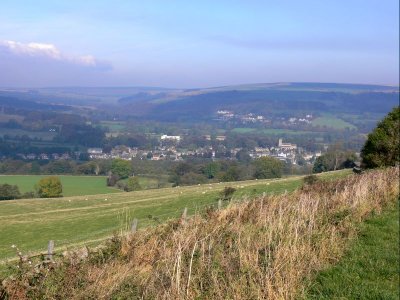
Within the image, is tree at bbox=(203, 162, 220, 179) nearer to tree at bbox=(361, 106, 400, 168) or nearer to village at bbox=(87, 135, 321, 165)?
village at bbox=(87, 135, 321, 165)

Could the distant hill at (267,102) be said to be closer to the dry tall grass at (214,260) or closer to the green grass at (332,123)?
the green grass at (332,123)

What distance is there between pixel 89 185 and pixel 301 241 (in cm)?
2145

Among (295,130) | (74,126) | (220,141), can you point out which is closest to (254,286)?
(74,126)

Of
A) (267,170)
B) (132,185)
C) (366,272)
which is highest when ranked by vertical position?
(366,272)

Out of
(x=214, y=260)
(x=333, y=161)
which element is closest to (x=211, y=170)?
(x=333, y=161)

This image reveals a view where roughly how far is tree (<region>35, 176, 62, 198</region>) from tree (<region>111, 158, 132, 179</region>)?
811 centimetres

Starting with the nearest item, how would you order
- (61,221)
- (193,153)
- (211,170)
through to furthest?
(61,221), (211,170), (193,153)

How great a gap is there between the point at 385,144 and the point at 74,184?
656 inches

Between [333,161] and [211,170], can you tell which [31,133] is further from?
[333,161]

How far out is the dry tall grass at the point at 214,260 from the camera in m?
4.75

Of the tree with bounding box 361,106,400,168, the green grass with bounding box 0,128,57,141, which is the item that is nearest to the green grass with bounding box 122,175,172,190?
the green grass with bounding box 0,128,57,141

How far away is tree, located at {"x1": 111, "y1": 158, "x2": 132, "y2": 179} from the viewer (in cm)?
3167

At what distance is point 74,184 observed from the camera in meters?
27.8

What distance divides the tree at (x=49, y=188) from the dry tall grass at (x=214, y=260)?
542 inches
